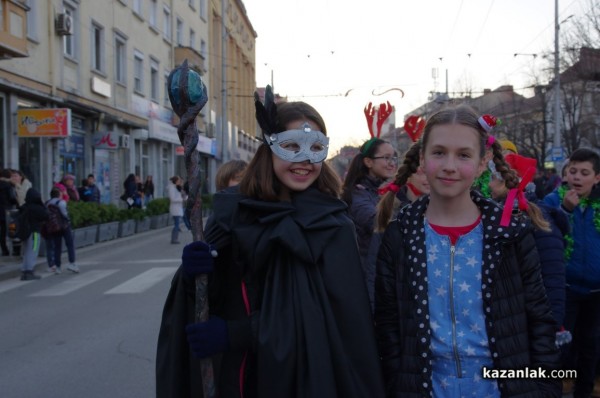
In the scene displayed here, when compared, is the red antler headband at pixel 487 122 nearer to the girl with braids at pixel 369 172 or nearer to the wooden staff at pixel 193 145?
the wooden staff at pixel 193 145

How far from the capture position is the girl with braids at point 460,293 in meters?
2.18

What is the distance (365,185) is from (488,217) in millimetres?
2194

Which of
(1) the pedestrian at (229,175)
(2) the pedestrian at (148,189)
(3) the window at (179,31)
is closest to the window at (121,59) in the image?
(2) the pedestrian at (148,189)

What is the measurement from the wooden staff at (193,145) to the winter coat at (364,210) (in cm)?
180

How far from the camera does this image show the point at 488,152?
8.18ft

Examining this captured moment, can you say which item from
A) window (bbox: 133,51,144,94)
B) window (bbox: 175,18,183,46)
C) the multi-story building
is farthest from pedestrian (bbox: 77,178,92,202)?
window (bbox: 175,18,183,46)

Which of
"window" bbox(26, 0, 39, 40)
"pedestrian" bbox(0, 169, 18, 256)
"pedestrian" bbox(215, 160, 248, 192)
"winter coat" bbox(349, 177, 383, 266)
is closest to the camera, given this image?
"winter coat" bbox(349, 177, 383, 266)

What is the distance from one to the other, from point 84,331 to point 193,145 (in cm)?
507

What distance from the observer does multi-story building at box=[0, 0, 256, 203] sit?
51.8 feet

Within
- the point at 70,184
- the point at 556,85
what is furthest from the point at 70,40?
the point at 556,85

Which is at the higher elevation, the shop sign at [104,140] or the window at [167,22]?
the window at [167,22]

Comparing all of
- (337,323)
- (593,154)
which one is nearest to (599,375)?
(593,154)

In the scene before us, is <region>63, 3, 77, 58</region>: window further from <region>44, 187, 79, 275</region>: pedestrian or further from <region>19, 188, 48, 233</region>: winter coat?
<region>19, 188, 48, 233</region>: winter coat

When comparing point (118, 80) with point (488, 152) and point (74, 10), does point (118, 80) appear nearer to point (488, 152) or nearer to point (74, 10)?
point (74, 10)
